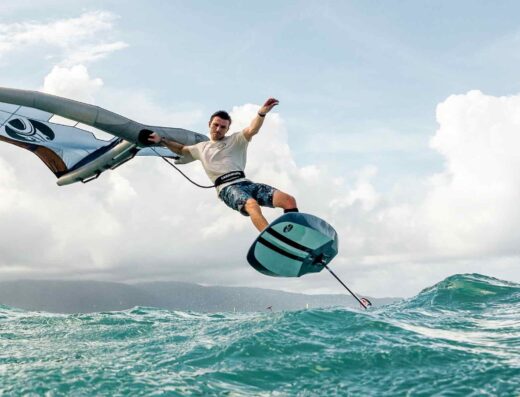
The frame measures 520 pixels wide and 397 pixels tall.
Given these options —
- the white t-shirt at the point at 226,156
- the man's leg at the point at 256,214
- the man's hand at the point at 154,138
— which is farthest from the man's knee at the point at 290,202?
the man's hand at the point at 154,138

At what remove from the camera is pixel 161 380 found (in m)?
5.19

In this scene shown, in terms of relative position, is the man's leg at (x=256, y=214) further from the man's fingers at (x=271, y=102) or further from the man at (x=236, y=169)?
the man's fingers at (x=271, y=102)

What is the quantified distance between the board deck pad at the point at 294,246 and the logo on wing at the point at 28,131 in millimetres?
6168

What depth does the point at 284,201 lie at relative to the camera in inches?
334

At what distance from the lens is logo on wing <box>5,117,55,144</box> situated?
38.6ft

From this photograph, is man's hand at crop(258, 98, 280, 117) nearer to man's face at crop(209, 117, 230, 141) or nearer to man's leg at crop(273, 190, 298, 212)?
man's face at crop(209, 117, 230, 141)

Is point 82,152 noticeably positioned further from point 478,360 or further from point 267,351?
point 478,360

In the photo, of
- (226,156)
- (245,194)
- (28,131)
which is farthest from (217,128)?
(28,131)

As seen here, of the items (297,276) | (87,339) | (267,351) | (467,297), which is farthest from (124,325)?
(467,297)

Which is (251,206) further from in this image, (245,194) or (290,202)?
(290,202)

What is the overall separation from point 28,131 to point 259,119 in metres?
5.94

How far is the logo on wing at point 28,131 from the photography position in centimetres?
1177

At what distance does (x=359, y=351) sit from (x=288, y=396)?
128 centimetres

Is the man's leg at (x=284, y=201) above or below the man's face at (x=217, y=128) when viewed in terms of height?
below
